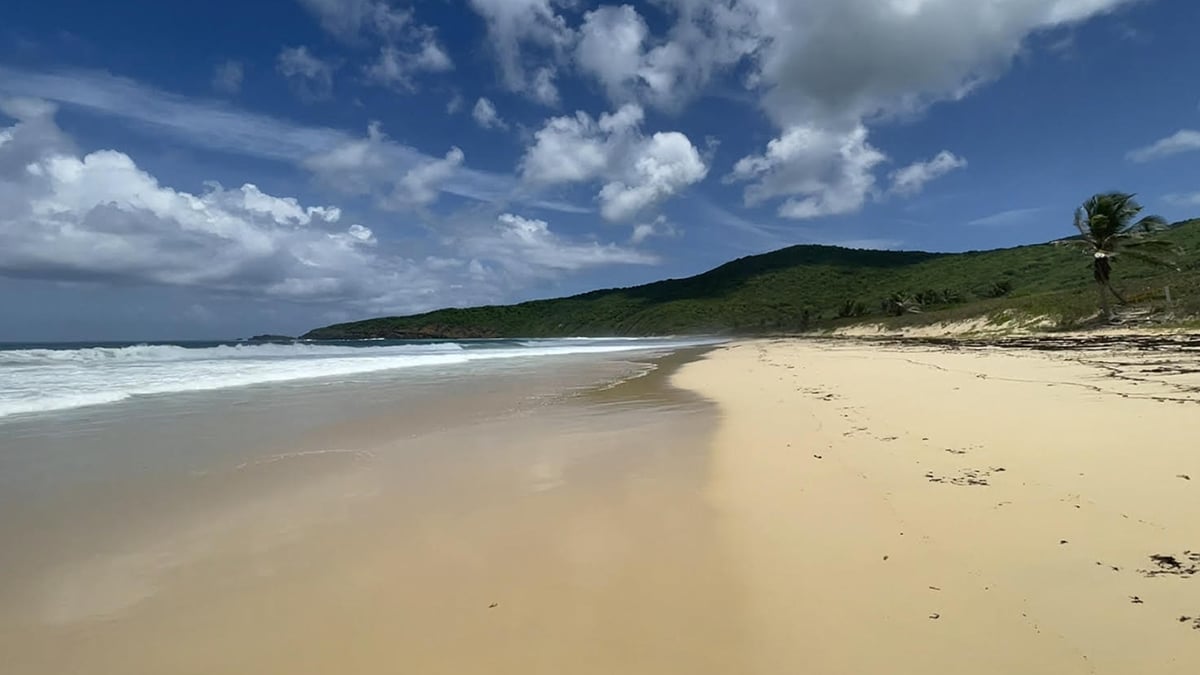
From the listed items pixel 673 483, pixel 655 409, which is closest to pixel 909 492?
pixel 673 483

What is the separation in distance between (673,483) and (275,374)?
63.5ft

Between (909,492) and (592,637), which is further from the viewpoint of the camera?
(909,492)

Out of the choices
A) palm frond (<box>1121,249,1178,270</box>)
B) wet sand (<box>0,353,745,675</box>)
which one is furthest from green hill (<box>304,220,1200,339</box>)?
wet sand (<box>0,353,745,675</box>)

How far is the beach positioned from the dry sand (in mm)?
20

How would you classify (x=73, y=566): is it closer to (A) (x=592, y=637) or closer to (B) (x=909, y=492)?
(A) (x=592, y=637)

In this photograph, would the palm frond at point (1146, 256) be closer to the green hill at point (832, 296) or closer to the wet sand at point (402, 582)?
the green hill at point (832, 296)

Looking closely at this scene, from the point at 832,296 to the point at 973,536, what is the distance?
364 ft

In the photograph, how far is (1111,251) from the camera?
1104 inches

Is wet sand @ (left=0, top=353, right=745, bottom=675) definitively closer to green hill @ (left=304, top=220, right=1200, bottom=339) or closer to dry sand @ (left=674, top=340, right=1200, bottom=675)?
dry sand @ (left=674, top=340, right=1200, bottom=675)

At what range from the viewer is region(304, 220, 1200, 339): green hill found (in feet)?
112

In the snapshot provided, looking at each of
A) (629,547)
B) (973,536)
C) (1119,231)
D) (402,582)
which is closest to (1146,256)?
(1119,231)

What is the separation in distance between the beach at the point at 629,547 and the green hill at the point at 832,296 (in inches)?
949

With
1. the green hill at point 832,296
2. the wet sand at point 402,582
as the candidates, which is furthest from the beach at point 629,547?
the green hill at point 832,296

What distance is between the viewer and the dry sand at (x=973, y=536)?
2.64m
